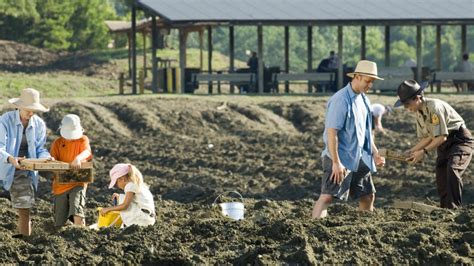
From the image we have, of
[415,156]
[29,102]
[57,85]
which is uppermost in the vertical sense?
[29,102]

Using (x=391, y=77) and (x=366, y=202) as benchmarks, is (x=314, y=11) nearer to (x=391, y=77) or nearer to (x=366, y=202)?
(x=391, y=77)

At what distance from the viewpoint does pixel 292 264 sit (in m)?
10.5

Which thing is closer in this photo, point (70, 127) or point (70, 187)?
point (70, 127)

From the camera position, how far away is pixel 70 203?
1277 cm

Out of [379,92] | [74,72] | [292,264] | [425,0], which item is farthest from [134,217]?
[74,72]

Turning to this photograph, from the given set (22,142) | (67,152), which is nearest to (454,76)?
(67,152)

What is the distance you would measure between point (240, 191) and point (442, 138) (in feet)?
18.3

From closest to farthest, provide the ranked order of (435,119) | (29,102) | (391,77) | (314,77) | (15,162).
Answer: (15,162) → (29,102) → (435,119) → (314,77) → (391,77)

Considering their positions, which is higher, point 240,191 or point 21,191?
point 21,191

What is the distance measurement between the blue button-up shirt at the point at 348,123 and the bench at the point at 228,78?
22.0 metres

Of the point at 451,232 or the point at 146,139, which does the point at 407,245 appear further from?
the point at 146,139

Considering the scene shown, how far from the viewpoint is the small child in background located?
1241 centimetres

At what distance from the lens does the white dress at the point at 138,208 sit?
12.4 meters

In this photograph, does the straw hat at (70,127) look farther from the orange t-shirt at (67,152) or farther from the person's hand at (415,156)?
the person's hand at (415,156)
